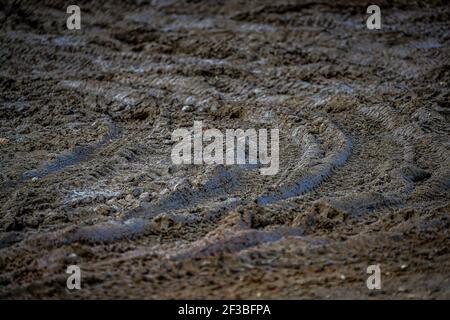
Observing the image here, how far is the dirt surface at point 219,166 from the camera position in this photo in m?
A: 3.02

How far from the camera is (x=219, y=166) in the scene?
4.27 m

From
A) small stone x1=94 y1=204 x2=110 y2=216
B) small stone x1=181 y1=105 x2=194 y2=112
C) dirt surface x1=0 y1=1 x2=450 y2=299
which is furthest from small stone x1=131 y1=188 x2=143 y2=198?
small stone x1=181 y1=105 x2=194 y2=112

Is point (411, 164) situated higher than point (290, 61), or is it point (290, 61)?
point (290, 61)

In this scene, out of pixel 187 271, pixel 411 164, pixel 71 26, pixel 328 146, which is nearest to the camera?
pixel 187 271

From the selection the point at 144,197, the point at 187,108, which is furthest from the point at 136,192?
the point at 187,108

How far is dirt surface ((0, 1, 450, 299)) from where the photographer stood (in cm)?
302

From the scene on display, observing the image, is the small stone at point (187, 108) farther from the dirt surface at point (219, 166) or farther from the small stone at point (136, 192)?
the small stone at point (136, 192)

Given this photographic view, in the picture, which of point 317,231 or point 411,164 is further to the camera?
point 411,164

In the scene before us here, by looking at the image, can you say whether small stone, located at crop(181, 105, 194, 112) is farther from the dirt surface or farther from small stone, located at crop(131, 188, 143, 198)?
small stone, located at crop(131, 188, 143, 198)

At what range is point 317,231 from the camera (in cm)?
340
